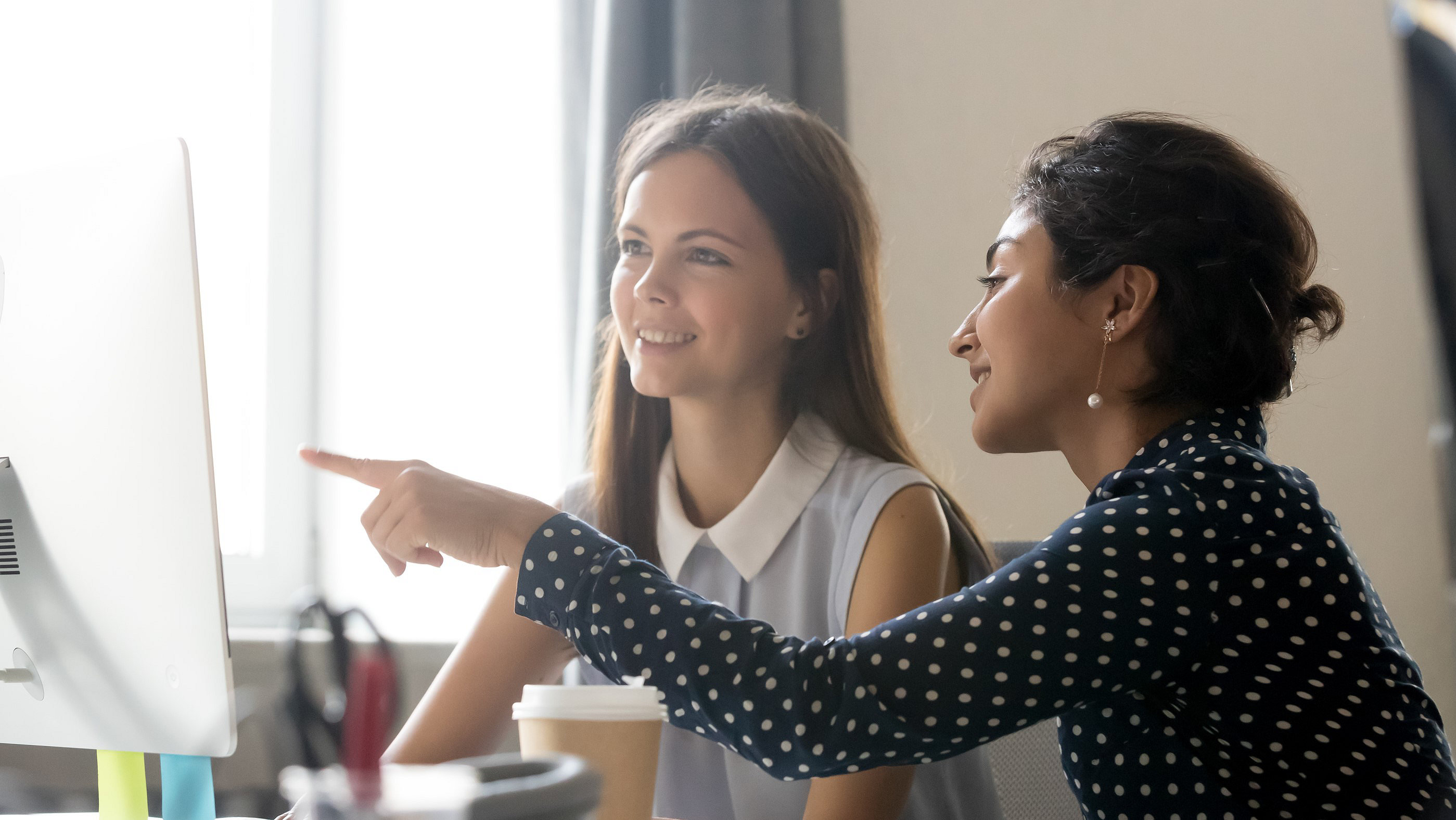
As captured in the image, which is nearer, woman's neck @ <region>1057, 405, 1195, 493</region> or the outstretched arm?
the outstretched arm

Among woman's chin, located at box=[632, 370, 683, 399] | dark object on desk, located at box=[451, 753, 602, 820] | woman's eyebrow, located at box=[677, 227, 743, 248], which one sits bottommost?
dark object on desk, located at box=[451, 753, 602, 820]

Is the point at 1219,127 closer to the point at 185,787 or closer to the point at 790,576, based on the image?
the point at 790,576

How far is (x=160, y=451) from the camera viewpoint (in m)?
0.63

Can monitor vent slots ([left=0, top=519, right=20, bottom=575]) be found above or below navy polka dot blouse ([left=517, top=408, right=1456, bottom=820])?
above

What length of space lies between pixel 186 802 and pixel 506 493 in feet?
0.99

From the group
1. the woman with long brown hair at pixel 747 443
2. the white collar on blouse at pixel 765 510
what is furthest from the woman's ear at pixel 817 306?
the white collar on blouse at pixel 765 510

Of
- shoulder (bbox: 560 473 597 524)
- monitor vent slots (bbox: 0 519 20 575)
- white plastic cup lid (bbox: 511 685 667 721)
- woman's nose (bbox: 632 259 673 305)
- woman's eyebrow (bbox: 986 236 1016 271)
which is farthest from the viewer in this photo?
shoulder (bbox: 560 473 597 524)

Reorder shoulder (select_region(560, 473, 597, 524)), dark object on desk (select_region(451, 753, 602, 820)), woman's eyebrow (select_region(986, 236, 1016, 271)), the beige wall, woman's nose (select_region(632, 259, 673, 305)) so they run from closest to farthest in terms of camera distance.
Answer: dark object on desk (select_region(451, 753, 602, 820)) → woman's eyebrow (select_region(986, 236, 1016, 271)) → woman's nose (select_region(632, 259, 673, 305)) → shoulder (select_region(560, 473, 597, 524)) → the beige wall

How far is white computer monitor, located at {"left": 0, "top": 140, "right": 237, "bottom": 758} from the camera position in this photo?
0.62m

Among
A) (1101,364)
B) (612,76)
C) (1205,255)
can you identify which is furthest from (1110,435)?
(612,76)

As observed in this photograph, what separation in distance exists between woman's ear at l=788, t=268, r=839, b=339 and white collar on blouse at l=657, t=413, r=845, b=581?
0.10 m

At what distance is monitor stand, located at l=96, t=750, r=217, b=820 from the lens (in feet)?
2.41

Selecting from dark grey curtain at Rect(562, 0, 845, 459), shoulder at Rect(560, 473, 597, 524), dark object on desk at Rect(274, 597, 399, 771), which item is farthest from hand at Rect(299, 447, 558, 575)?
dark grey curtain at Rect(562, 0, 845, 459)

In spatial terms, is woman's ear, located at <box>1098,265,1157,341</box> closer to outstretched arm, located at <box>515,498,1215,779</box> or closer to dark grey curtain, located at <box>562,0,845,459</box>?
outstretched arm, located at <box>515,498,1215,779</box>
